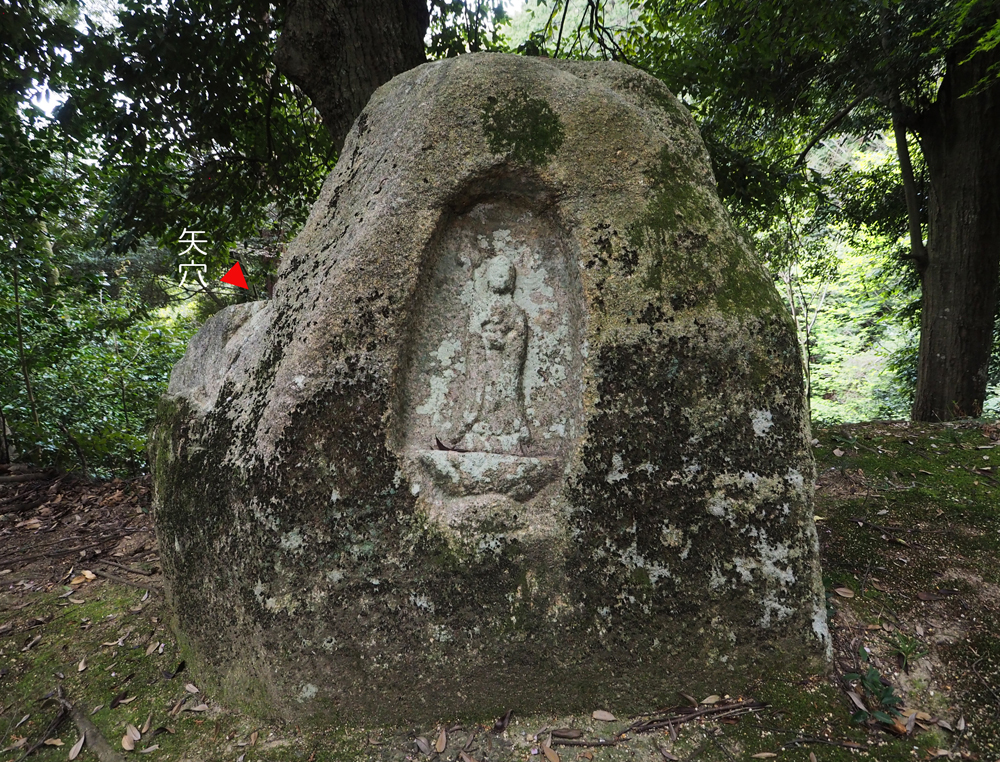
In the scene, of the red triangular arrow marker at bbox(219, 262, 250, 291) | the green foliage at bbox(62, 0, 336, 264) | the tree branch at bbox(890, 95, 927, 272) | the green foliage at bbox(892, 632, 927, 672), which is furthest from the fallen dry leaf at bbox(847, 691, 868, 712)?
the red triangular arrow marker at bbox(219, 262, 250, 291)

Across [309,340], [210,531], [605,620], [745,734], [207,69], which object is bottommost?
[745,734]

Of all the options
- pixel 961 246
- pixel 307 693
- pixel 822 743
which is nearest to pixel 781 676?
pixel 822 743

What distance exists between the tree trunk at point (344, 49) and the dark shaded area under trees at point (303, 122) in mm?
13

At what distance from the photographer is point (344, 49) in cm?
403

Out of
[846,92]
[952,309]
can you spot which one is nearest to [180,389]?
[952,309]

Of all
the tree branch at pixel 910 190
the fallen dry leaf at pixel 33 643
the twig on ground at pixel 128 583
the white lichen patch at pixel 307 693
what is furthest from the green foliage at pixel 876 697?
the tree branch at pixel 910 190

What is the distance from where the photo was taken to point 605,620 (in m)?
2.05

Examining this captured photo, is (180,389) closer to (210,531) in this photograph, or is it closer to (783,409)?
(210,531)

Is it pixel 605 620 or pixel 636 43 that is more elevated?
pixel 636 43

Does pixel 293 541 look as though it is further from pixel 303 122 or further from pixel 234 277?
pixel 303 122

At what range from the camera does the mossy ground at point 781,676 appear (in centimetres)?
194

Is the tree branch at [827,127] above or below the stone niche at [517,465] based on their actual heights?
above

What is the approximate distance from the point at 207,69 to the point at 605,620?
524 cm

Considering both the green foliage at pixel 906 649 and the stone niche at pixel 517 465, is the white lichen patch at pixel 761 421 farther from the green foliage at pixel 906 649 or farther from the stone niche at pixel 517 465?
the green foliage at pixel 906 649
